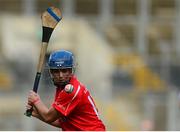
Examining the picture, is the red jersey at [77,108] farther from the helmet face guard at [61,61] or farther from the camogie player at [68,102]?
the helmet face guard at [61,61]

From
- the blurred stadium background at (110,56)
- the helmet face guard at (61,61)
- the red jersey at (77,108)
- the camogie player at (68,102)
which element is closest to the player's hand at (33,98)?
the camogie player at (68,102)

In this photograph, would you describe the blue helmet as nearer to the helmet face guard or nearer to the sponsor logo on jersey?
the helmet face guard

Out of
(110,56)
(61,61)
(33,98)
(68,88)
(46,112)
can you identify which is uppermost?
(61,61)

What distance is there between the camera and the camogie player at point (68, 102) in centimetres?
770

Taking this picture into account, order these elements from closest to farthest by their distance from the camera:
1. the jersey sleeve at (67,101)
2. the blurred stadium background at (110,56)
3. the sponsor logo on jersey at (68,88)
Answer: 1. the sponsor logo on jersey at (68,88)
2. the jersey sleeve at (67,101)
3. the blurred stadium background at (110,56)

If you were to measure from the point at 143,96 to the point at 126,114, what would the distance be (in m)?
0.55

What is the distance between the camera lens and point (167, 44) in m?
23.2

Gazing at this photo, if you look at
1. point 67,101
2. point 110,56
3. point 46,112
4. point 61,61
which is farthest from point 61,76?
point 110,56

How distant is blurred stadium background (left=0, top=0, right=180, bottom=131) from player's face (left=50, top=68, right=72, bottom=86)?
1030 centimetres

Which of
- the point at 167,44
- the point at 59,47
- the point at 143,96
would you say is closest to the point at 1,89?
the point at 59,47

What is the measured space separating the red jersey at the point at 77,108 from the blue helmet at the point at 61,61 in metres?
0.15

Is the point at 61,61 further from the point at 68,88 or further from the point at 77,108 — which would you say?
the point at 77,108

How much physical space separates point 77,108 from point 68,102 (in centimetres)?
10

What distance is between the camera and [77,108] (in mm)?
7781
